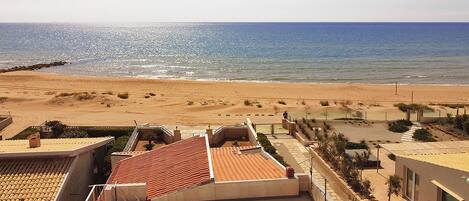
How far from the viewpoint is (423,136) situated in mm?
30594

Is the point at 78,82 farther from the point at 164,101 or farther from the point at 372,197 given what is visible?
the point at 372,197

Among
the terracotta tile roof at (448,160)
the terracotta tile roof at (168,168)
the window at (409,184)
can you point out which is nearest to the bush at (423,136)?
the window at (409,184)

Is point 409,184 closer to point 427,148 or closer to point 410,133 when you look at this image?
point 427,148

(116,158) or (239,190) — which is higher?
(239,190)

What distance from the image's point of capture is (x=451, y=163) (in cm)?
1719

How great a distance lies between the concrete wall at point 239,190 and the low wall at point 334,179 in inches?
282

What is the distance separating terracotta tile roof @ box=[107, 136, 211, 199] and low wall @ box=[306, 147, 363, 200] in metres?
7.40

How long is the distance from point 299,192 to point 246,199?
1652 millimetres

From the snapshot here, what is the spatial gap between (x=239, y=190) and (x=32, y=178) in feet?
22.3

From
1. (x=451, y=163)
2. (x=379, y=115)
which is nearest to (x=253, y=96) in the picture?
(x=379, y=115)

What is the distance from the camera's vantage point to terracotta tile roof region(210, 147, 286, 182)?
15.1 m

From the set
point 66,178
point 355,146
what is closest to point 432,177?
point 355,146

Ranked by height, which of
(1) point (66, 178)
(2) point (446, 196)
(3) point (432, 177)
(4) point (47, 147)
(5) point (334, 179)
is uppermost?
(4) point (47, 147)

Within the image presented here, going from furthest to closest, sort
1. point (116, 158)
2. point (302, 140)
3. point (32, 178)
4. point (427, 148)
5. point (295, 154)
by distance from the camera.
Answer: point (302, 140) < point (295, 154) < point (427, 148) < point (116, 158) < point (32, 178)
